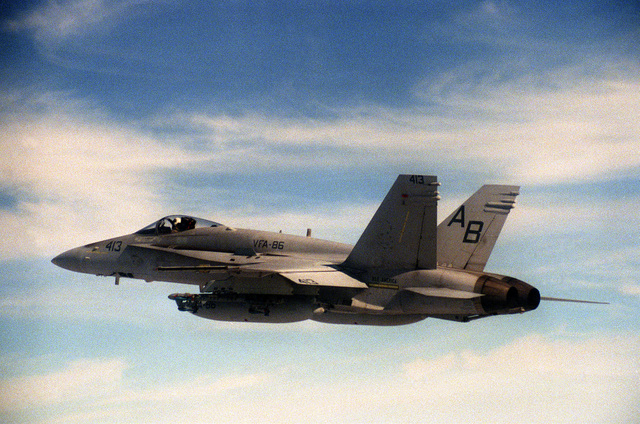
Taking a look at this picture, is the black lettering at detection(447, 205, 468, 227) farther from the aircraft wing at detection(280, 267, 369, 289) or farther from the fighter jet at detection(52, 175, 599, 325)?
the aircraft wing at detection(280, 267, 369, 289)

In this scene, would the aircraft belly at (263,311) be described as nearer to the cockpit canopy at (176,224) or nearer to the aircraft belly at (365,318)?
the aircraft belly at (365,318)

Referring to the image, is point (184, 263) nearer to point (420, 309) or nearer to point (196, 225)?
point (196, 225)

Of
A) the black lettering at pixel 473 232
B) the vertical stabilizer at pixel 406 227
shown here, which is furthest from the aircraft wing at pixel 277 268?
the black lettering at pixel 473 232

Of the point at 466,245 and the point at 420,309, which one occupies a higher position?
the point at 466,245

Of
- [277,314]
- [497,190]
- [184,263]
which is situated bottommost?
[277,314]

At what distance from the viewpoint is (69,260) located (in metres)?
21.8

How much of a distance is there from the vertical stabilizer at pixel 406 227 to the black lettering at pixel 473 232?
2.83 metres

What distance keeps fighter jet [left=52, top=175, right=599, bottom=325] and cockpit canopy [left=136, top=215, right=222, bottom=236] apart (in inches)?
1.2

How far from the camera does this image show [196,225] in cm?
2155

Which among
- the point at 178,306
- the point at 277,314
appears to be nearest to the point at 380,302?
the point at 277,314

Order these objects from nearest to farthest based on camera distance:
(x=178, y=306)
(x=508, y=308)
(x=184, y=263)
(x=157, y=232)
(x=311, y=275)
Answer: (x=508, y=308)
(x=311, y=275)
(x=178, y=306)
(x=184, y=263)
(x=157, y=232)

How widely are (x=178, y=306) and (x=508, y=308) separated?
860 cm

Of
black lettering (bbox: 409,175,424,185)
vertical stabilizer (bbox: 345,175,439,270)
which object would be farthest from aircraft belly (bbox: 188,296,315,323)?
black lettering (bbox: 409,175,424,185)

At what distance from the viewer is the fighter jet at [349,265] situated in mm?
16500
